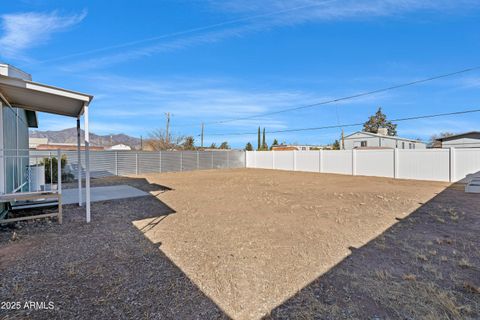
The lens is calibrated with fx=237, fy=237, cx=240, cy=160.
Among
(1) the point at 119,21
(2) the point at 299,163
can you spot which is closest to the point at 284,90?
(2) the point at 299,163

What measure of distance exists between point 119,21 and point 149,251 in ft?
31.9

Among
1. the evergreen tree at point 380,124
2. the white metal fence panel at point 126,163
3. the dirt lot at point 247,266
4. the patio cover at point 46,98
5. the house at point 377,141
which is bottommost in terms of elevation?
the dirt lot at point 247,266

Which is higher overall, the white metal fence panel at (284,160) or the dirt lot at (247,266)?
the white metal fence panel at (284,160)

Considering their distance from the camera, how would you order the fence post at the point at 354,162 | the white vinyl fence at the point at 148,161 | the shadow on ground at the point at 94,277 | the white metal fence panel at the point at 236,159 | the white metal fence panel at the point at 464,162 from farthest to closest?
the white metal fence panel at the point at 236,159
the fence post at the point at 354,162
the white vinyl fence at the point at 148,161
the white metal fence panel at the point at 464,162
the shadow on ground at the point at 94,277

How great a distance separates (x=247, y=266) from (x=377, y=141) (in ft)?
88.7

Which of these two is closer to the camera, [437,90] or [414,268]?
[414,268]

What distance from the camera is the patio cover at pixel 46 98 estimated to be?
3.72 m

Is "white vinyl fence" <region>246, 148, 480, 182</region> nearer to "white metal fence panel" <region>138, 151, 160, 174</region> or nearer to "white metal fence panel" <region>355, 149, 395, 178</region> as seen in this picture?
"white metal fence panel" <region>355, 149, 395, 178</region>

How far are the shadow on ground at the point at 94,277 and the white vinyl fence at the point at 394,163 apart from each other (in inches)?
551

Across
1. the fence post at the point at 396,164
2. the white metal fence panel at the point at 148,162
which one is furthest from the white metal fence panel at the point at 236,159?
the fence post at the point at 396,164

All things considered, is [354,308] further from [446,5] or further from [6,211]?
[446,5]

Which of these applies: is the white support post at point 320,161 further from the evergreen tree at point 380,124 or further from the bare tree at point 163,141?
the evergreen tree at point 380,124

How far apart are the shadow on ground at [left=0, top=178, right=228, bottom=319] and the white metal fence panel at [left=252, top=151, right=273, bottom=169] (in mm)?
18277

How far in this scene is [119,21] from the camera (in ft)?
30.7
